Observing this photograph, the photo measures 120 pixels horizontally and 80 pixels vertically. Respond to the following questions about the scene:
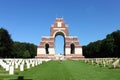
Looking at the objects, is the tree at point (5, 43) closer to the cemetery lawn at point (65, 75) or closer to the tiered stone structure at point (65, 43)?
the tiered stone structure at point (65, 43)

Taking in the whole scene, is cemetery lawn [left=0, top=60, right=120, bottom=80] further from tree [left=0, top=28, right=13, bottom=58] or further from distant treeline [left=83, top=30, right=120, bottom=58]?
distant treeline [left=83, top=30, right=120, bottom=58]

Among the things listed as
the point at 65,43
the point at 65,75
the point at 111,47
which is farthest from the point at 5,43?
the point at 65,75

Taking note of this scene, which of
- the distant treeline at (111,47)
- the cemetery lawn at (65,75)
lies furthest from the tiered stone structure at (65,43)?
the cemetery lawn at (65,75)

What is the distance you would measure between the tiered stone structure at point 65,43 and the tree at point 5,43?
20540mm

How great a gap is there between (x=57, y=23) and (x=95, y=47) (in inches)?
871

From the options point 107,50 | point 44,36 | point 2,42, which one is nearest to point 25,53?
point 44,36

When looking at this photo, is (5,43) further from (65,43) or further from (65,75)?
(65,75)

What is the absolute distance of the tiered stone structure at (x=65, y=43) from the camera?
92312 mm

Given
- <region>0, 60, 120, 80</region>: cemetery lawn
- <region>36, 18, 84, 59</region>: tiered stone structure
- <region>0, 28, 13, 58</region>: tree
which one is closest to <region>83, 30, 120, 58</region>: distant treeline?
<region>36, 18, 84, 59</region>: tiered stone structure

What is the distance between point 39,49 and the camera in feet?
305

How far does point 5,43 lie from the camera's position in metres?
70.9

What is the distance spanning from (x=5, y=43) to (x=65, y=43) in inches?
1128

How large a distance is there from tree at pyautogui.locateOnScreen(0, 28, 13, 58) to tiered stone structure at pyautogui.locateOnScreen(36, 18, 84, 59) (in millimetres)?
20540

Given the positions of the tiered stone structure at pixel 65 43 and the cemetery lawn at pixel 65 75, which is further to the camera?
the tiered stone structure at pixel 65 43
